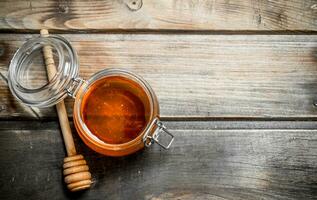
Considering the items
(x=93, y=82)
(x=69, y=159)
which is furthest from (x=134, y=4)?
(x=69, y=159)

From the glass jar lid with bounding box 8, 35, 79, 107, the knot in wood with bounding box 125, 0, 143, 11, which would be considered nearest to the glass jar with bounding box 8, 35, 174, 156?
the glass jar lid with bounding box 8, 35, 79, 107

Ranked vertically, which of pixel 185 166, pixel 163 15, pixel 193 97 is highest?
pixel 163 15

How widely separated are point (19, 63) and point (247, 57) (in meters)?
0.40

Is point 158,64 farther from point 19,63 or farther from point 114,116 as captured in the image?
point 19,63

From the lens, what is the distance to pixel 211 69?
0.78 m

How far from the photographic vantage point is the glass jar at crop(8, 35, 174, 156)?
2.33ft

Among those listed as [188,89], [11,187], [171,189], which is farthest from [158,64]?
[11,187]

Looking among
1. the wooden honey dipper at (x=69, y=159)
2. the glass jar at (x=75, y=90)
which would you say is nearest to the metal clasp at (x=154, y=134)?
the glass jar at (x=75, y=90)

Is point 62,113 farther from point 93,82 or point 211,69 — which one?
point 211,69

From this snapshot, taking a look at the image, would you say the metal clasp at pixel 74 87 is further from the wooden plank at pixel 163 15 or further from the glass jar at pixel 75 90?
the wooden plank at pixel 163 15

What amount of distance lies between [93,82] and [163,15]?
0.58 feet

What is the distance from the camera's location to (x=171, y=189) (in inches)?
29.8

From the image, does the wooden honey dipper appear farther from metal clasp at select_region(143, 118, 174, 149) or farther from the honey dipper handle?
metal clasp at select_region(143, 118, 174, 149)

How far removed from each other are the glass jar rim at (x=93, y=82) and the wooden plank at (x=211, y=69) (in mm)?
47
